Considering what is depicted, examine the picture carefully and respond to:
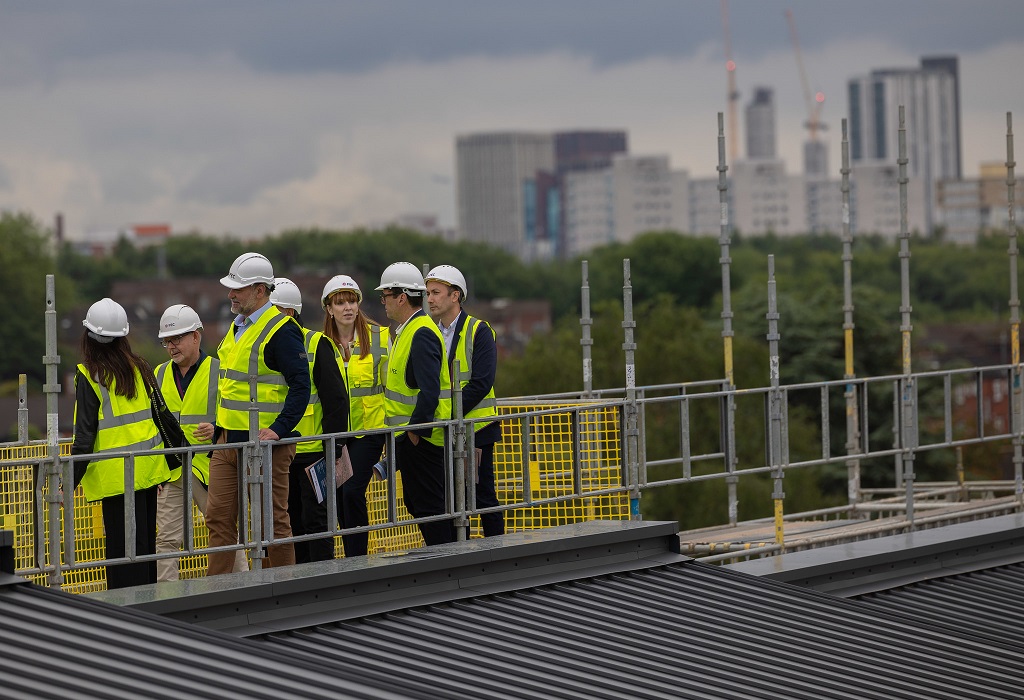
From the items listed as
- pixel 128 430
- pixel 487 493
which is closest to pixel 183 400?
pixel 128 430

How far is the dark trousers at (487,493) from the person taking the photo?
34.0ft

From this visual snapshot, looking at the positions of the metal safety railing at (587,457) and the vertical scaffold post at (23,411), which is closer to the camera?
the metal safety railing at (587,457)

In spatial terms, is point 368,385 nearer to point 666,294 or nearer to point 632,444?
point 632,444

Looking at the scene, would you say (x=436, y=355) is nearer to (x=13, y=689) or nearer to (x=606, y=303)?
(x=13, y=689)

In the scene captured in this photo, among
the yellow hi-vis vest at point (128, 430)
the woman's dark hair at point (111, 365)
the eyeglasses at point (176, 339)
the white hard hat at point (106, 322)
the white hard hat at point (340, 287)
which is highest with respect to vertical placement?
the white hard hat at point (340, 287)

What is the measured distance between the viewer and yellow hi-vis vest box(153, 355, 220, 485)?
1005 centimetres

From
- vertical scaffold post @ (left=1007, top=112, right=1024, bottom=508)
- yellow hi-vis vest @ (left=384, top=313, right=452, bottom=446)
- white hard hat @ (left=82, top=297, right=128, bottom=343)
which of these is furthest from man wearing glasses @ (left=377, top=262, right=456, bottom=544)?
vertical scaffold post @ (left=1007, top=112, right=1024, bottom=508)

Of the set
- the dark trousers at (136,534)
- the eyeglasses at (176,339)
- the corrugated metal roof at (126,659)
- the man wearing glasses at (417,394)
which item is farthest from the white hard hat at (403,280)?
the corrugated metal roof at (126,659)

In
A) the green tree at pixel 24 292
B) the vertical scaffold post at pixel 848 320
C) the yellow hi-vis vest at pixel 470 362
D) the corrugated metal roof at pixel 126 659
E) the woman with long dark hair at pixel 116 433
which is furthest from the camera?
the green tree at pixel 24 292

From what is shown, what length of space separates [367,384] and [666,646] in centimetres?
335

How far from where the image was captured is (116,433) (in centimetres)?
930

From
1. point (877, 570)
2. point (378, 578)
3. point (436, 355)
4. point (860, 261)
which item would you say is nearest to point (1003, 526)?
point (877, 570)

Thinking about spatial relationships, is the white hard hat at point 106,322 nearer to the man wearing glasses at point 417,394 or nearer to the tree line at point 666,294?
the man wearing glasses at point 417,394

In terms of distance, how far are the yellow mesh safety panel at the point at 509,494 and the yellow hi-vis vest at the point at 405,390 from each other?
1.47 feet
